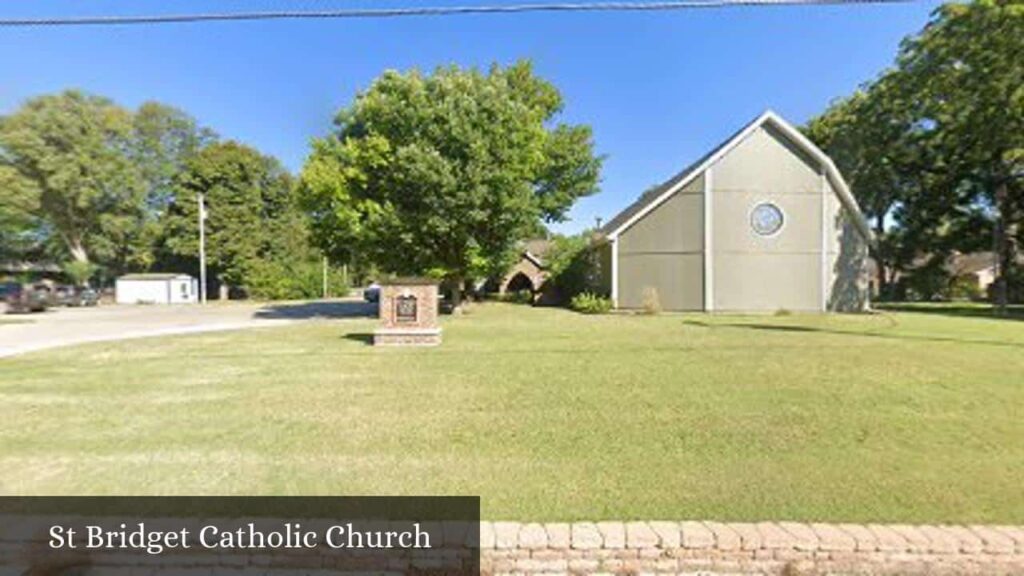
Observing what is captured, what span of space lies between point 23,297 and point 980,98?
152 ft

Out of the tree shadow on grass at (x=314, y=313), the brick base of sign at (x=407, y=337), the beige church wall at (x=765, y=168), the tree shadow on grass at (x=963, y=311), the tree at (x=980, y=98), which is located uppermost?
the tree at (x=980, y=98)

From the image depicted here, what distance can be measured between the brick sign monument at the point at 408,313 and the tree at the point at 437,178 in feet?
25.9

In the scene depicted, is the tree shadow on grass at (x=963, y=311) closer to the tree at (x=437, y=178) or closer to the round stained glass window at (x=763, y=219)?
the round stained glass window at (x=763, y=219)

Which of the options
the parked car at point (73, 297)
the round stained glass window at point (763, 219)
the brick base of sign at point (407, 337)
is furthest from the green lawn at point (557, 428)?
the parked car at point (73, 297)

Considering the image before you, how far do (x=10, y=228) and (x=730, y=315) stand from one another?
5483cm

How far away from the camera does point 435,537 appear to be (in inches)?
144

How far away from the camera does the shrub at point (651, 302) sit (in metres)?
22.5

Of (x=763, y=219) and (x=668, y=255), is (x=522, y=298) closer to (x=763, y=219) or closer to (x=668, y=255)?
(x=668, y=255)

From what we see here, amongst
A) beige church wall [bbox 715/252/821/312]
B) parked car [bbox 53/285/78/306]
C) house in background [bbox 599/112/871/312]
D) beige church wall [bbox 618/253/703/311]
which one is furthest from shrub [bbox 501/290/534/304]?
parked car [bbox 53/285/78/306]

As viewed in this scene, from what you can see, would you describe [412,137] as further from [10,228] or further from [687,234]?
[10,228]

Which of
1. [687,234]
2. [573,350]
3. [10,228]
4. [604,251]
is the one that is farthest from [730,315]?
[10,228]

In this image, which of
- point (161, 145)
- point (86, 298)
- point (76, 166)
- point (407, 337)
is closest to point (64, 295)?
point (86, 298)

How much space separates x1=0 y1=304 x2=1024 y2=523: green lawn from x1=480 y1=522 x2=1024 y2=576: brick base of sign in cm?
33

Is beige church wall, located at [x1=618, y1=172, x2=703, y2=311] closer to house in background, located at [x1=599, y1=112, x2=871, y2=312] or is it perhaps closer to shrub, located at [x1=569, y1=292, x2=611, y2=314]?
house in background, located at [x1=599, y1=112, x2=871, y2=312]
